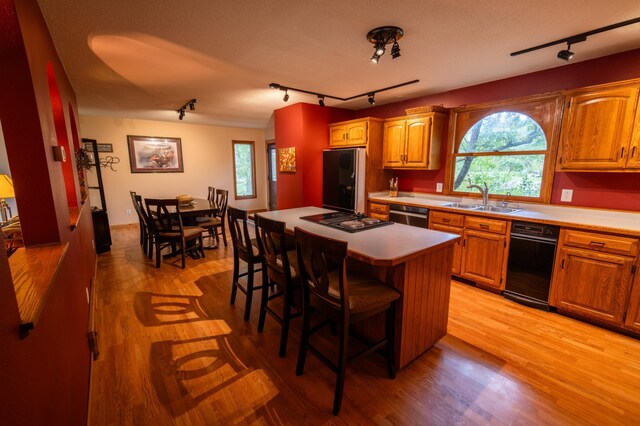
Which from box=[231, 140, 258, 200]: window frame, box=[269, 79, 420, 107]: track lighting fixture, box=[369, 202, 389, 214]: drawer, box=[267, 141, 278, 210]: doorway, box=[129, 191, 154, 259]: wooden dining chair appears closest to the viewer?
box=[269, 79, 420, 107]: track lighting fixture

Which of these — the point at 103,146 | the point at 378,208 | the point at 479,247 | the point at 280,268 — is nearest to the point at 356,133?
the point at 378,208

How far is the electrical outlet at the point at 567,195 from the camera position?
292 cm

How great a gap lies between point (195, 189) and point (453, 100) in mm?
5803

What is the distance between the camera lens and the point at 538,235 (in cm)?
265

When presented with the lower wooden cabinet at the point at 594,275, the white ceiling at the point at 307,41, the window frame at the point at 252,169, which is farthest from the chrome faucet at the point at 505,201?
the window frame at the point at 252,169

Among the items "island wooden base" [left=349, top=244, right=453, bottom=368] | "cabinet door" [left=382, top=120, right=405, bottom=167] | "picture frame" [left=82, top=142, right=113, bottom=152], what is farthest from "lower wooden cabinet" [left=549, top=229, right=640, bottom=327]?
"picture frame" [left=82, top=142, right=113, bottom=152]

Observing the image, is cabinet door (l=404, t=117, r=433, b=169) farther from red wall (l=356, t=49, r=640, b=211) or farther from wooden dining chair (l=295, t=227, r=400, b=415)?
wooden dining chair (l=295, t=227, r=400, b=415)

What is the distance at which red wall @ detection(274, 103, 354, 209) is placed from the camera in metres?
4.46

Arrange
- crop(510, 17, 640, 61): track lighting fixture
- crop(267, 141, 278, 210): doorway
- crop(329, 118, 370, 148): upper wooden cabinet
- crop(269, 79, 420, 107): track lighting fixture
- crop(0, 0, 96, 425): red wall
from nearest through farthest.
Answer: crop(0, 0, 96, 425): red wall → crop(510, 17, 640, 61): track lighting fixture → crop(269, 79, 420, 107): track lighting fixture → crop(329, 118, 370, 148): upper wooden cabinet → crop(267, 141, 278, 210): doorway

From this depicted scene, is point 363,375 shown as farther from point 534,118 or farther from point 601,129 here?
point 534,118

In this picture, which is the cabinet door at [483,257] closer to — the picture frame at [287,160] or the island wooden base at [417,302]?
the island wooden base at [417,302]

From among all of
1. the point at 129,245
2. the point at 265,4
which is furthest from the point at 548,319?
the point at 129,245

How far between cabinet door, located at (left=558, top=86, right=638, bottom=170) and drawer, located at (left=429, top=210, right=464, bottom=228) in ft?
3.43

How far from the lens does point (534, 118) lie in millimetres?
3047
